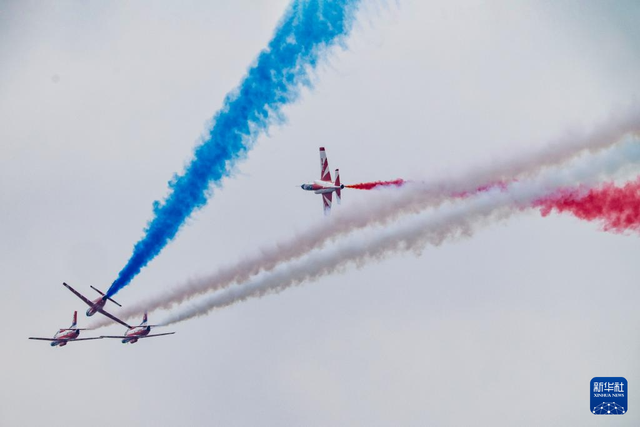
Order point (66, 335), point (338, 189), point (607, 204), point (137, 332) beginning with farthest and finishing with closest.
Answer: point (66, 335)
point (137, 332)
point (338, 189)
point (607, 204)

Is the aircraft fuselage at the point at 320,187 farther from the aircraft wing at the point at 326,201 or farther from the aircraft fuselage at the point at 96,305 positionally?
the aircraft fuselage at the point at 96,305

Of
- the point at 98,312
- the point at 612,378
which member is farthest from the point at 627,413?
the point at 98,312

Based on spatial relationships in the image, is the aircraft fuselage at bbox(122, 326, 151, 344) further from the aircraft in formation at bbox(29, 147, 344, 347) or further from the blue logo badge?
the blue logo badge

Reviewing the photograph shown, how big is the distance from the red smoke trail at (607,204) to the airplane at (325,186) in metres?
12.5

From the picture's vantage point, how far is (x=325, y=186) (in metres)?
57.9

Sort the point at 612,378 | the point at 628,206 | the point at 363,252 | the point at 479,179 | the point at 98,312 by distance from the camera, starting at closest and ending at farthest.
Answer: the point at 628,206 → the point at 479,179 → the point at 363,252 → the point at 98,312 → the point at 612,378

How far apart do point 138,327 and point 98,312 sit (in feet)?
8.52

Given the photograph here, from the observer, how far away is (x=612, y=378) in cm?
6556

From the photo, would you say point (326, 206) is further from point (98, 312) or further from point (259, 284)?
point (98, 312)

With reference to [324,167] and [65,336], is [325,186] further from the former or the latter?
[65,336]

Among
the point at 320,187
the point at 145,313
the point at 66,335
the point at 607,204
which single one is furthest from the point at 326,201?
the point at 66,335

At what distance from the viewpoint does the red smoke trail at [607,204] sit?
47.1 meters

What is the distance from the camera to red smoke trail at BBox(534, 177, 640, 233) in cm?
4706

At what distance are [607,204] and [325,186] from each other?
1600 cm
